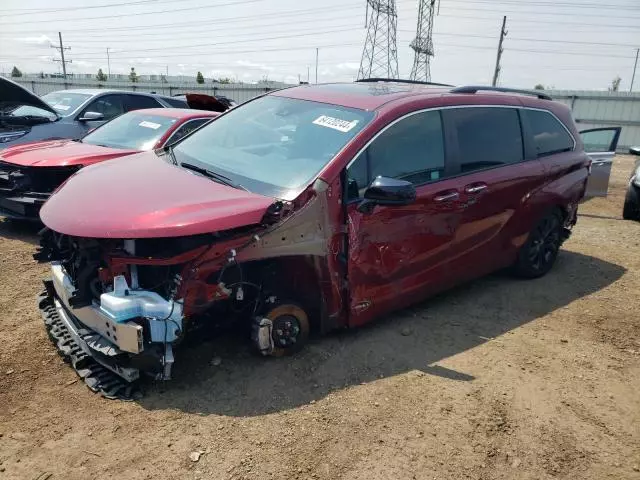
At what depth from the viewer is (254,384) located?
3.11 meters

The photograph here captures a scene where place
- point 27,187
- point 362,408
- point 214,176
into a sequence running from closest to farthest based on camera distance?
point 362,408, point 214,176, point 27,187

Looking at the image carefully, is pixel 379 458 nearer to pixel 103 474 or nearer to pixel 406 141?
pixel 103 474

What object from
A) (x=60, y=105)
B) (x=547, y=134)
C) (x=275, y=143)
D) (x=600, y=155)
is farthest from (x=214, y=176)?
(x=600, y=155)

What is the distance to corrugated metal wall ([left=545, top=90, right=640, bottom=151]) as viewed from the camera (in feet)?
71.2

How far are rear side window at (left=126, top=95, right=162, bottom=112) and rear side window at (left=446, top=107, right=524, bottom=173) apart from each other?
700 centimetres

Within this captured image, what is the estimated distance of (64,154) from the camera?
221 inches

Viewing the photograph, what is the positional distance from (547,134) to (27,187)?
5431mm

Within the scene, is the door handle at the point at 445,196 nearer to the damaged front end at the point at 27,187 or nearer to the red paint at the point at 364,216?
the red paint at the point at 364,216

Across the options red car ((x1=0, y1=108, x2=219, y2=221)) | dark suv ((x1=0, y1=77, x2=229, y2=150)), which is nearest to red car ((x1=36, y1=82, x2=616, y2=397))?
red car ((x1=0, y1=108, x2=219, y2=221))

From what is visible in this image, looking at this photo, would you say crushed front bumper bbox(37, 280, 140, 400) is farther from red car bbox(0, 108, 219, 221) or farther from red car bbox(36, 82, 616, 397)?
red car bbox(0, 108, 219, 221)

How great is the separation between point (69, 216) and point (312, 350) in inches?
69.9

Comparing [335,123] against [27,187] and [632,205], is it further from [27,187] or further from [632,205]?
[632,205]

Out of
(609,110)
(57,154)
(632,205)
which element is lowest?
(632,205)

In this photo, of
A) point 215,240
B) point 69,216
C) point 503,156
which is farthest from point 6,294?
point 503,156
